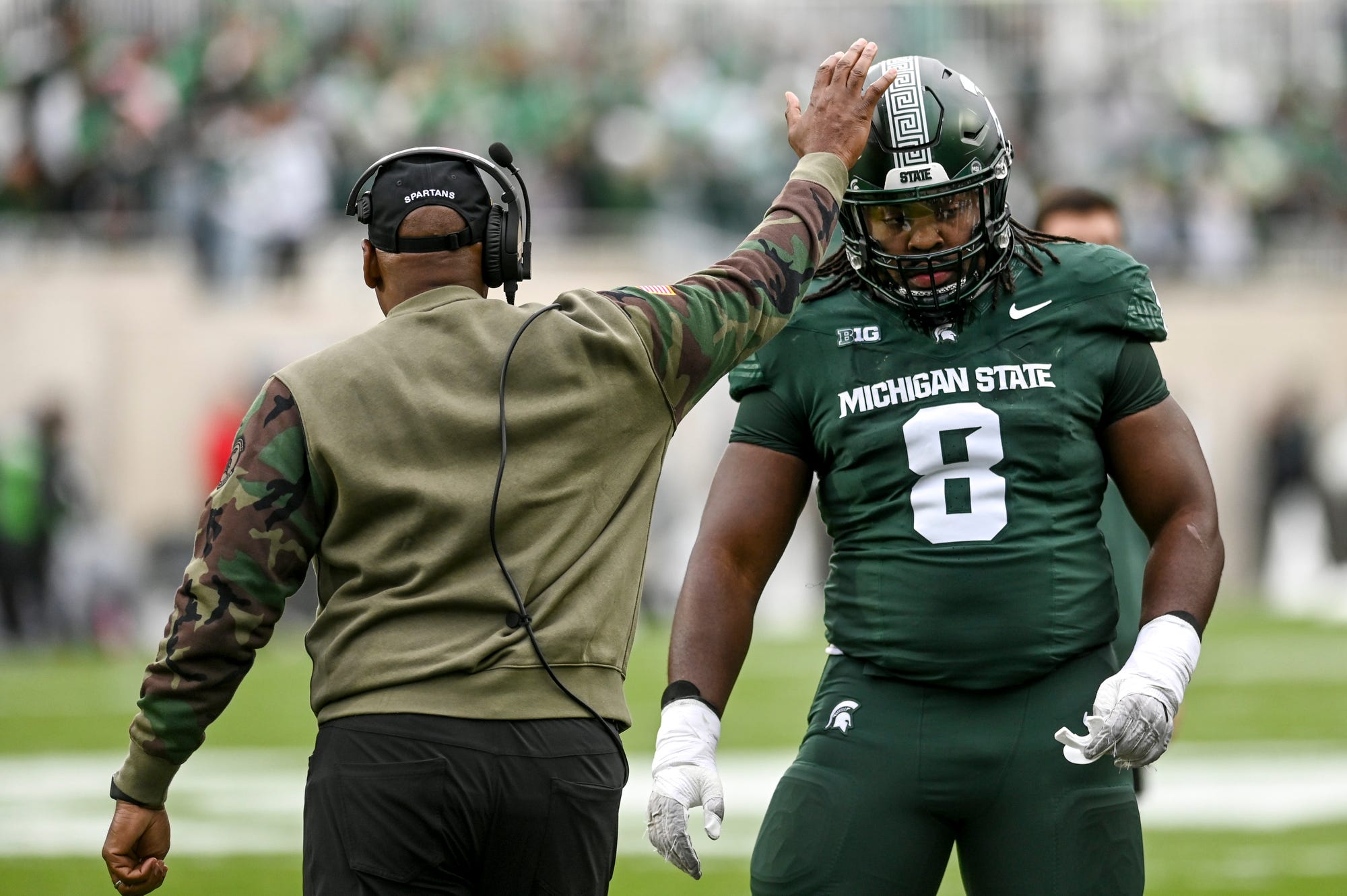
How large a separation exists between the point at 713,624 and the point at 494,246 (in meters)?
0.80

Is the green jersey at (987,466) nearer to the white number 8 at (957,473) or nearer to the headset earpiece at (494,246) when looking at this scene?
the white number 8 at (957,473)

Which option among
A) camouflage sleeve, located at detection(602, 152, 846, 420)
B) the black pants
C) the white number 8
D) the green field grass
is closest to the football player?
the white number 8

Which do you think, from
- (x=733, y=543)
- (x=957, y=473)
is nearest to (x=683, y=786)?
(x=733, y=543)

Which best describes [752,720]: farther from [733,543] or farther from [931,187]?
[931,187]

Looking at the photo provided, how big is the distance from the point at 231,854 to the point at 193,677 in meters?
4.34

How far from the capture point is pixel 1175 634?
10.5 feet

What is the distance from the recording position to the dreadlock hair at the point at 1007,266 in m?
3.42

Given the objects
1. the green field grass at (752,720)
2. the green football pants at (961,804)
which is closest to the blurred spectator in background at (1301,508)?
the green field grass at (752,720)

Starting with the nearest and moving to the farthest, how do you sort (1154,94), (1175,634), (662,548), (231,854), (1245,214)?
(1175,634) → (231,854) → (662,548) → (1245,214) → (1154,94)

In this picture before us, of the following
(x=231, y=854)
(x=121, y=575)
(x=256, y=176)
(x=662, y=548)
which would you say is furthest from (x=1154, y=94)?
(x=231, y=854)

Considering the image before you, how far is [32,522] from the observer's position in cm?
1482

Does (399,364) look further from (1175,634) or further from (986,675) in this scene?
(1175,634)

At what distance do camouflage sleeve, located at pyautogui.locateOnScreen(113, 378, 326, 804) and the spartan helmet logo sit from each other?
983mm

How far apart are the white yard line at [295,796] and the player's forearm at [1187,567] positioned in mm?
4091
